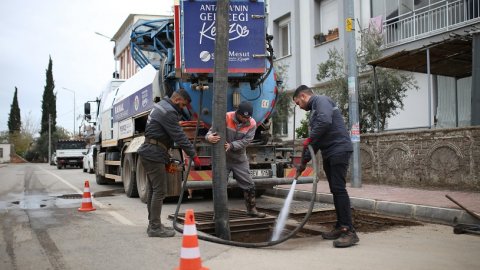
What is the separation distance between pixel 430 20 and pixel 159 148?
12.2m

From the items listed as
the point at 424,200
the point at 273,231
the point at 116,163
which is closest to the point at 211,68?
the point at 273,231

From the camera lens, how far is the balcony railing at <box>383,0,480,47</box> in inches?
548

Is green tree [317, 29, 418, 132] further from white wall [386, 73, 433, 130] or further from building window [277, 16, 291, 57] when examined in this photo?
building window [277, 16, 291, 57]

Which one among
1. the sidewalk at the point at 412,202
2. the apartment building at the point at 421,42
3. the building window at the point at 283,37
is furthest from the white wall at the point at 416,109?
the building window at the point at 283,37

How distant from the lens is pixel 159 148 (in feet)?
19.9

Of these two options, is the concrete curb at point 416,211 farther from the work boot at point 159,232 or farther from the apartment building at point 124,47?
the apartment building at point 124,47

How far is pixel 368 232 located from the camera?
6332 millimetres

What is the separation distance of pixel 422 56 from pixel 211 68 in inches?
264

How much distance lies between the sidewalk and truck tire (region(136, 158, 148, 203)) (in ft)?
11.1

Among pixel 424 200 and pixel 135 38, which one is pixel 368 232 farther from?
pixel 135 38

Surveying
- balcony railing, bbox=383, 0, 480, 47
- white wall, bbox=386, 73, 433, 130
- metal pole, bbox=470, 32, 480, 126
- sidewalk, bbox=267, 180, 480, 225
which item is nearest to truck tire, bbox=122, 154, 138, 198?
sidewalk, bbox=267, 180, 480, 225

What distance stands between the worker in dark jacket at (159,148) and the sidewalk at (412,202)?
13.0 ft

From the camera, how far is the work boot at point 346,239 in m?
5.28

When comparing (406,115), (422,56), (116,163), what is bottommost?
(116,163)
